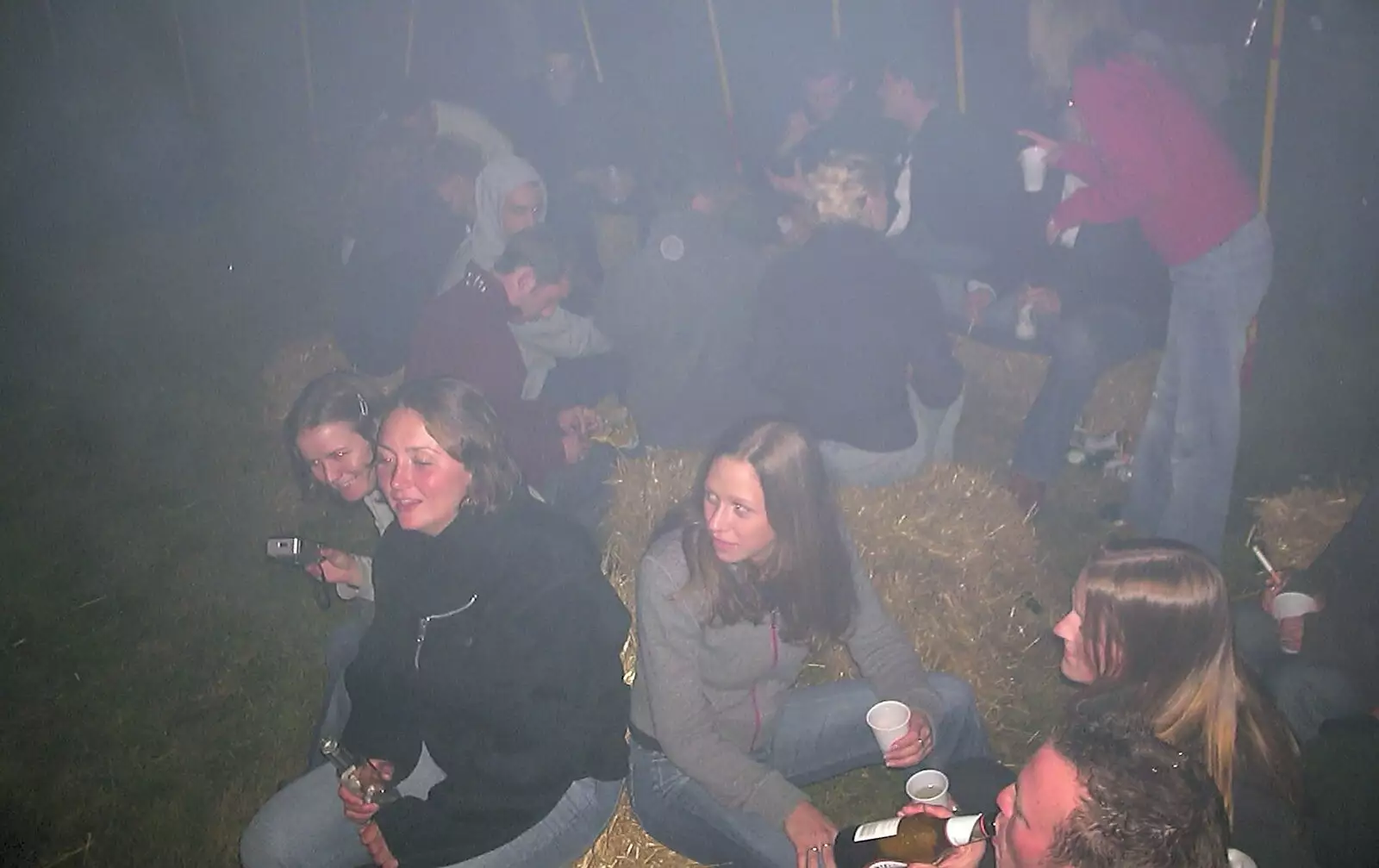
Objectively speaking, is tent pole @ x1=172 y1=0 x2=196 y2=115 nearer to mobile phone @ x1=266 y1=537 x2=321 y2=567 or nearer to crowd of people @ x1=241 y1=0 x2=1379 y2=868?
crowd of people @ x1=241 y1=0 x2=1379 y2=868

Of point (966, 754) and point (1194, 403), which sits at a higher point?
point (1194, 403)

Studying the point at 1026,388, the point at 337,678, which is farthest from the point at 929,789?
the point at 1026,388

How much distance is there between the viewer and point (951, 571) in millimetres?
2576

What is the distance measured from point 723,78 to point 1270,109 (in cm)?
171

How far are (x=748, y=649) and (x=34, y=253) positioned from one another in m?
2.89

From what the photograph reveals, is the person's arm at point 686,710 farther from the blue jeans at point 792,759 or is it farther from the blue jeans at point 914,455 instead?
the blue jeans at point 914,455

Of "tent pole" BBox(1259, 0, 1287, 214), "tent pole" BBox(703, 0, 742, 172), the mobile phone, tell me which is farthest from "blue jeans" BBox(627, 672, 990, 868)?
"tent pole" BBox(703, 0, 742, 172)

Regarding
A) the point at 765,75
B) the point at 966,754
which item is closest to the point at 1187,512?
the point at 966,754

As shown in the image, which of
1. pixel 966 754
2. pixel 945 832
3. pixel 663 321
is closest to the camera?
pixel 945 832

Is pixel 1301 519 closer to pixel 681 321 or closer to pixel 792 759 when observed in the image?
pixel 792 759

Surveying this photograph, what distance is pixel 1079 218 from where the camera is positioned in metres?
2.58

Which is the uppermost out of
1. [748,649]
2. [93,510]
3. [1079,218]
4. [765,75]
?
[765,75]

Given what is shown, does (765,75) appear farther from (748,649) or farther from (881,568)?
(748,649)

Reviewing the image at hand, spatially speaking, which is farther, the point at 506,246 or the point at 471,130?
the point at 471,130
